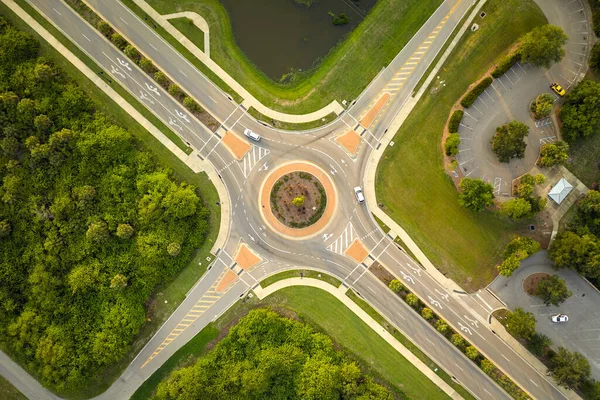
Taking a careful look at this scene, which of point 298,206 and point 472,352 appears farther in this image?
point 298,206

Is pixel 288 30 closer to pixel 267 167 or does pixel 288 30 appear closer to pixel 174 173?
pixel 267 167

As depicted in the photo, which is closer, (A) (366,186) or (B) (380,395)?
(B) (380,395)

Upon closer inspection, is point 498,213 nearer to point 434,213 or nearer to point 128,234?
point 434,213

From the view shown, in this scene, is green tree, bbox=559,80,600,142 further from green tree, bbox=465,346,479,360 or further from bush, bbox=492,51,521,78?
green tree, bbox=465,346,479,360

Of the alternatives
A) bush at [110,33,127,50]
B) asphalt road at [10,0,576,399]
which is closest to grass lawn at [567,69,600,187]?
asphalt road at [10,0,576,399]

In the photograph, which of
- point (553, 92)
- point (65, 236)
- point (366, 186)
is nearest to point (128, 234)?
point (65, 236)

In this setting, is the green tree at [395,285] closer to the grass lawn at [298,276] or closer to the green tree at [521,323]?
the grass lawn at [298,276]

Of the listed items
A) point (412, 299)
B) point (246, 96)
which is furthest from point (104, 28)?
point (412, 299)
